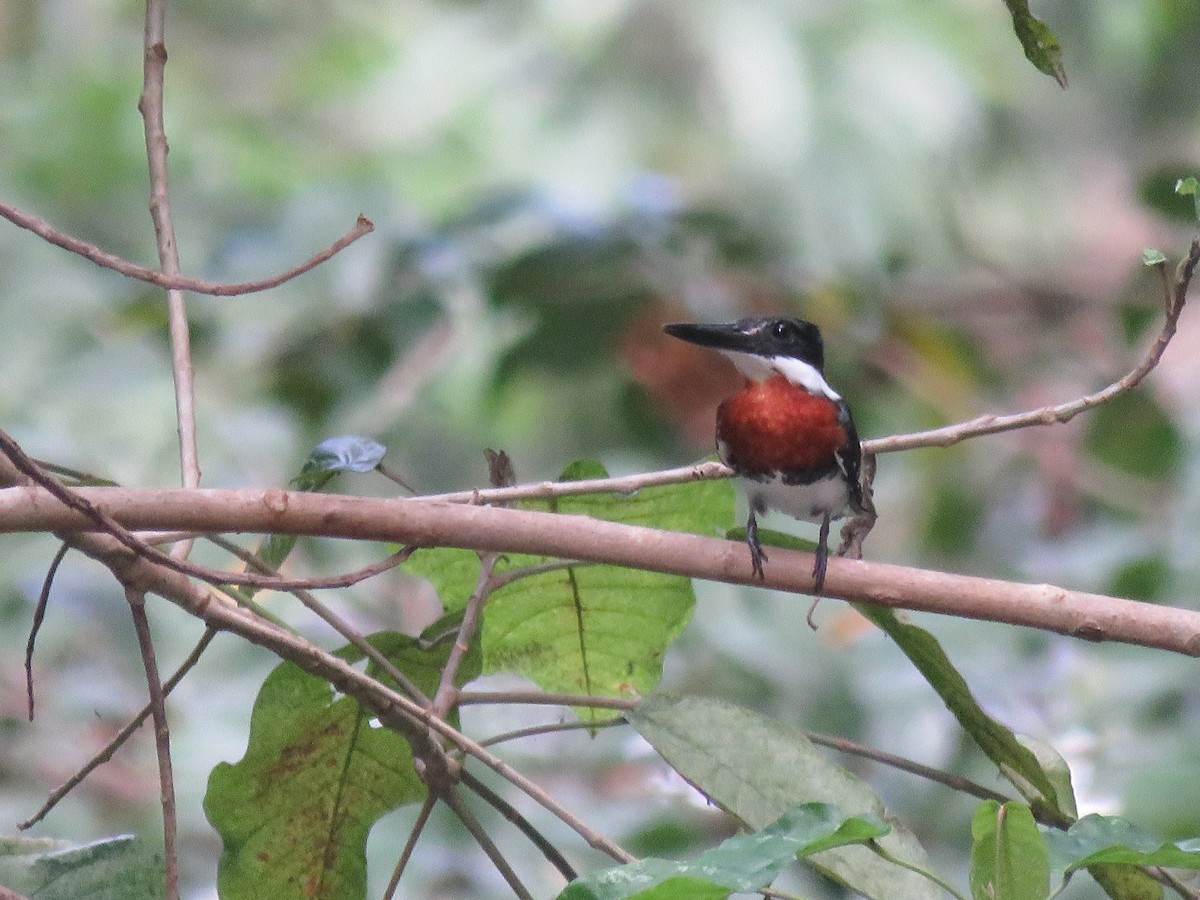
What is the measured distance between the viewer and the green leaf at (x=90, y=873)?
4.11ft

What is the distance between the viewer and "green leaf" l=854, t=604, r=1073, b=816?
128 cm

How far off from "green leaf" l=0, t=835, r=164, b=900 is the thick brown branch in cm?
34

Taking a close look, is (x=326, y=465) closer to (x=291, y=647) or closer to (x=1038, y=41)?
(x=291, y=647)

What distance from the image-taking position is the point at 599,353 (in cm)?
280

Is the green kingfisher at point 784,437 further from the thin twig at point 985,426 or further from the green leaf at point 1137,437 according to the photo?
the green leaf at point 1137,437

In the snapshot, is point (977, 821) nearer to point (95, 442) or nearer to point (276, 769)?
point (276, 769)

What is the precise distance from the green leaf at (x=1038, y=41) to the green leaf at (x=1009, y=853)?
61 centimetres

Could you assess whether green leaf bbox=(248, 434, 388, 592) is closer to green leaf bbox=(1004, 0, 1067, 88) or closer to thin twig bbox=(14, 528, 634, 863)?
thin twig bbox=(14, 528, 634, 863)

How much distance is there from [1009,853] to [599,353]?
187 cm

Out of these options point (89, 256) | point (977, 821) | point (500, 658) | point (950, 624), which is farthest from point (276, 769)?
point (950, 624)

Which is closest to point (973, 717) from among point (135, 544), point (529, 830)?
point (529, 830)

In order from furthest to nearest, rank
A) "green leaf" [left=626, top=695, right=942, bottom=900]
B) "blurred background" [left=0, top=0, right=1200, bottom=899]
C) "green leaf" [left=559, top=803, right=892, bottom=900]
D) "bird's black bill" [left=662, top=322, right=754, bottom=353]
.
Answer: "blurred background" [left=0, top=0, right=1200, bottom=899] < "bird's black bill" [left=662, top=322, right=754, bottom=353] < "green leaf" [left=626, top=695, right=942, bottom=900] < "green leaf" [left=559, top=803, right=892, bottom=900]

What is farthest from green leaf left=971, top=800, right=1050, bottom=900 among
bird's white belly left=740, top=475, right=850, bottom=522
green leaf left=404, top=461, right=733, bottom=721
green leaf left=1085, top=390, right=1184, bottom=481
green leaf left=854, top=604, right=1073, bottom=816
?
green leaf left=1085, top=390, right=1184, bottom=481

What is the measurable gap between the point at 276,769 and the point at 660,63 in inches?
205
